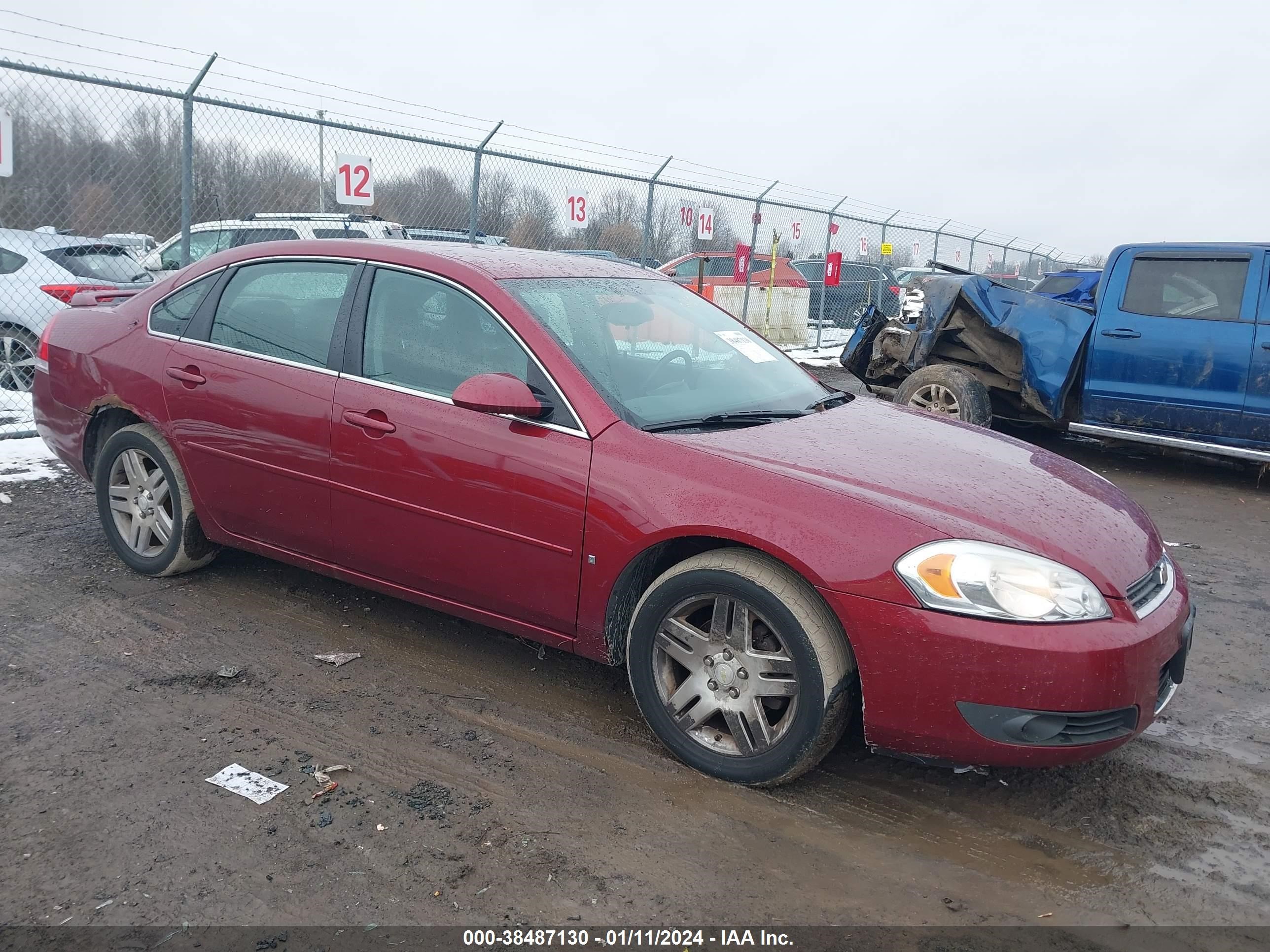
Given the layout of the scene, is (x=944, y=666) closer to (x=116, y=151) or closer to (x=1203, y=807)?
(x=1203, y=807)

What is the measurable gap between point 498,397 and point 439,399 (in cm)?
40

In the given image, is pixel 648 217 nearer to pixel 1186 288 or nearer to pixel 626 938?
pixel 1186 288

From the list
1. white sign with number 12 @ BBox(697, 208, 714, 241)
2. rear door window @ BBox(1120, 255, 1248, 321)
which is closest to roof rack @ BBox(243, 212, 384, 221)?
white sign with number 12 @ BBox(697, 208, 714, 241)

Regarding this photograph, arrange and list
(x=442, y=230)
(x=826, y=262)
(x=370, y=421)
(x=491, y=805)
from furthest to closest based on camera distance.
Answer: (x=826, y=262), (x=442, y=230), (x=370, y=421), (x=491, y=805)

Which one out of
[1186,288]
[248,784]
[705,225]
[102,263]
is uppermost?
[705,225]

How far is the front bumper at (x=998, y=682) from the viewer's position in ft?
9.00

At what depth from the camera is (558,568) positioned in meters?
3.37

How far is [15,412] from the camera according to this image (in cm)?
792

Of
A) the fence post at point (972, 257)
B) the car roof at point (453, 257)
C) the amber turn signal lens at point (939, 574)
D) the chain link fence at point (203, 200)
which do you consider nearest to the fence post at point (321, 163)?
the chain link fence at point (203, 200)

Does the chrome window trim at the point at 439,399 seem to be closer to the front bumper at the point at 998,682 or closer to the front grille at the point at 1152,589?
the front bumper at the point at 998,682

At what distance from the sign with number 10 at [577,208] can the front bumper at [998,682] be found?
30.2ft

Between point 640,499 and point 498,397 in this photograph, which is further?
point 498,397

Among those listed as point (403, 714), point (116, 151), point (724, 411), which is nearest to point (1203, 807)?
point (724, 411)

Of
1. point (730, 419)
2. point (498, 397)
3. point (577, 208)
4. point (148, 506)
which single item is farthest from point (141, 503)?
point (577, 208)
